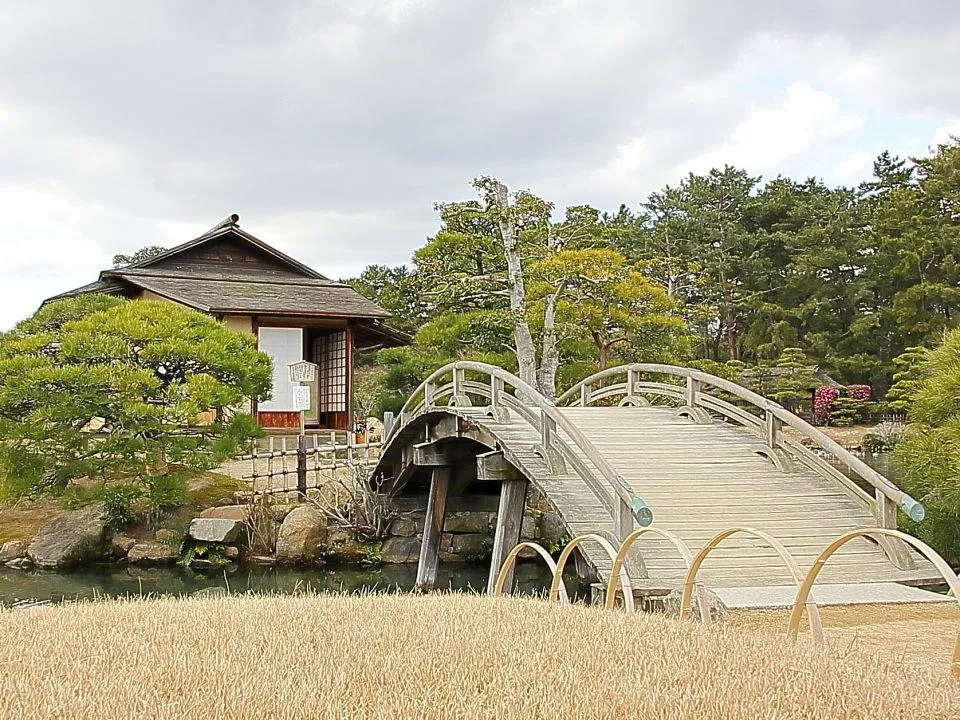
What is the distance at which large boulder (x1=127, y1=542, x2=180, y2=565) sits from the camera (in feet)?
47.8

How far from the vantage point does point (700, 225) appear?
31.3 meters

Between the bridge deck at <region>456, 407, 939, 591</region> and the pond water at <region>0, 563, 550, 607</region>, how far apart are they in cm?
272

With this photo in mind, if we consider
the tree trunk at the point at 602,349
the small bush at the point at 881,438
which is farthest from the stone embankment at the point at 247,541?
the small bush at the point at 881,438

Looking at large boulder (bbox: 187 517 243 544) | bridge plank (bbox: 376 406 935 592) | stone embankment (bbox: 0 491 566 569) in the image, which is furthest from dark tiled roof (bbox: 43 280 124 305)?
bridge plank (bbox: 376 406 935 592)

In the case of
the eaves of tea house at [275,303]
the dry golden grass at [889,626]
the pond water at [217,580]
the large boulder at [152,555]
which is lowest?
the pond water at [217,580]

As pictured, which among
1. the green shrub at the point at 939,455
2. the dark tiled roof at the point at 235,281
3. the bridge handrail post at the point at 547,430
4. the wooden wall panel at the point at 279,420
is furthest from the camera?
the wooden wall panel at the point at 279,420

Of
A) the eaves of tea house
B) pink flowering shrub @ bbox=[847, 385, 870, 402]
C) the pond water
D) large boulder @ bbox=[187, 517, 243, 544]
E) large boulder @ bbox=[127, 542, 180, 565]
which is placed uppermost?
the eaves of tea house

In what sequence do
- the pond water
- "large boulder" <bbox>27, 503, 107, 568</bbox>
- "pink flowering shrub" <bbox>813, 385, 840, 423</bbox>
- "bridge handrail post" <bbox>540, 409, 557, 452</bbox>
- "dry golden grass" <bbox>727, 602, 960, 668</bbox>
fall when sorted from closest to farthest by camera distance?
"dry golden grass" <bbox>727, 602, 960, 668</bbox> < "bridge handrail post" <bbox>540, 409, 557, 452</bbox> < the pond water < "large boulder" <bbox>27, 503, 107, 568</bbox> < "pink flowering shrub" <bbox>813, 385, 840, 423</bbox>

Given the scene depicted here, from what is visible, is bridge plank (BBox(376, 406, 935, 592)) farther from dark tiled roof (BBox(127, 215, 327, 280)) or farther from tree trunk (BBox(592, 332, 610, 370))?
dark tiled roof (BBox(127, 215, 327, 280))

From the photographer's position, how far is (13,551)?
14594 mm

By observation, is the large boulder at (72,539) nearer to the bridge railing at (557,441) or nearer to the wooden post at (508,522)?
the bridge railing at (557,441)

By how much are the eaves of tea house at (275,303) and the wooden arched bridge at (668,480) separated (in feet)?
19.9

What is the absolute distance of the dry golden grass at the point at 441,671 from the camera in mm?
3520

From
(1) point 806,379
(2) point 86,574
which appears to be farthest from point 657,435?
(1) point 806,379
